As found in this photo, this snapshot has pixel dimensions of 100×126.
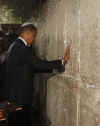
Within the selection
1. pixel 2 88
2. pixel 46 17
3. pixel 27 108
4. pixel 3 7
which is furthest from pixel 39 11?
pixel 27 108

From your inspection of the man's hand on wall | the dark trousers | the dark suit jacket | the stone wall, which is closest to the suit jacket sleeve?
the dark suit jacket

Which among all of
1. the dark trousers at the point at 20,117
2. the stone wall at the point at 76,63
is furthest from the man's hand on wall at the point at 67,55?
the dark trousers at the point at 20,117

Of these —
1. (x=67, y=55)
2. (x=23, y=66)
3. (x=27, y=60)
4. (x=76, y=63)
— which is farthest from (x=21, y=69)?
(x=76, y=63)

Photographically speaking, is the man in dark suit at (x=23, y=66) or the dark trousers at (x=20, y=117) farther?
the dark trousers at (x=20, y=117)

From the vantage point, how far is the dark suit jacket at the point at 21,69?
3.97 meters

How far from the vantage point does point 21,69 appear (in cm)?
406

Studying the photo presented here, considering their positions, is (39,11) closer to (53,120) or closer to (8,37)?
(8,37)

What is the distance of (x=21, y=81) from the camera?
411cm

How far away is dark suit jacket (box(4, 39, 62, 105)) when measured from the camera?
13.0 feet

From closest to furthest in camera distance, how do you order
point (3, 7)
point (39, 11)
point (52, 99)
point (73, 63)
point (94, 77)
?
point (94, 77), point (73, 63), point (52, 99), point (39, 11), point (3, 7)

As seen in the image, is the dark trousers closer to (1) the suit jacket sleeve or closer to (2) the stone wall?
(2) the stone wall

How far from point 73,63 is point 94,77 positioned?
0.74 meters

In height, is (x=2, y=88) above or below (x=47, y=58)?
below

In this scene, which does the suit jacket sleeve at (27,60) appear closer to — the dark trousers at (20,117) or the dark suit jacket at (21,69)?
the dark suit jacket at (21,69)
